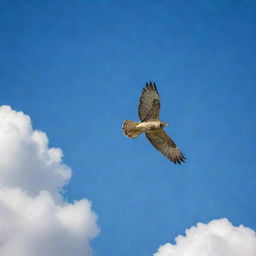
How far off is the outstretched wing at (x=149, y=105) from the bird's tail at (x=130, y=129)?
483 millimetres

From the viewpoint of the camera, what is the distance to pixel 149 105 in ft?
68.4

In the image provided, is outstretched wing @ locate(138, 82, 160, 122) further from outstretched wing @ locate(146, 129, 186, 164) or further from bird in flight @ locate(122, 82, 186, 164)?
outstretched wing @ locate(146, 129, 186, 164)

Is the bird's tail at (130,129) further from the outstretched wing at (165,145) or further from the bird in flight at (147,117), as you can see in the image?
the outstretched wing at (165,145)

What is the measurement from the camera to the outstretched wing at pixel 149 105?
20781 millimetres

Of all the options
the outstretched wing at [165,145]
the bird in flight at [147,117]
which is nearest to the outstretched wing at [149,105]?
the bird in flight at [147,117]

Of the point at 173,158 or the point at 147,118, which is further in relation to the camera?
the point at 173,158

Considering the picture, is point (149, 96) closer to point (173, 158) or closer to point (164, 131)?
point (164, 131)

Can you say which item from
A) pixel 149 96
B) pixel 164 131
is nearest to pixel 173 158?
pixel 164 131

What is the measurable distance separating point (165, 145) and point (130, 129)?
7.05ft

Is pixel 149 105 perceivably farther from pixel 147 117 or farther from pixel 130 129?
pixel 130 129

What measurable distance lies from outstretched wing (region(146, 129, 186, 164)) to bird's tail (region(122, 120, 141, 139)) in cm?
98

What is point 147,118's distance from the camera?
68.7 ft

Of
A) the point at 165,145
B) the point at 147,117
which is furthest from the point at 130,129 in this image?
the point at 165,145

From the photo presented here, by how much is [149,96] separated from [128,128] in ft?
5.69
